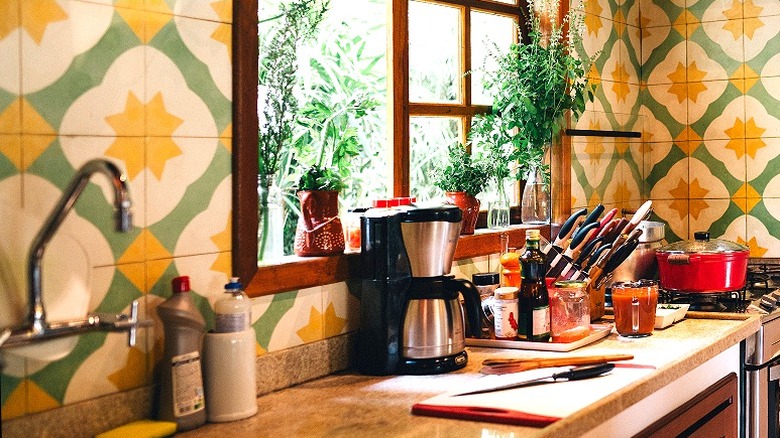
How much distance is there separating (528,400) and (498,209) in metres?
1.30

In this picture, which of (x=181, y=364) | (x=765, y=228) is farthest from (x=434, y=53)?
→ (x=765, y=228)

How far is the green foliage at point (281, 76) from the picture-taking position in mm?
2367

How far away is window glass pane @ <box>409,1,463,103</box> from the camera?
308 centimetres

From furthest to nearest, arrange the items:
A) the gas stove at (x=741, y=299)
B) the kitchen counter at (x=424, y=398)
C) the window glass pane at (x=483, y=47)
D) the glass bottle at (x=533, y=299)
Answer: the window glass pane at (x=483, y=47)
the gas stove at (x=741, y=299)
the glass bottle at (x=533, y=299)
the kitchen counter at (x=424, y=398)

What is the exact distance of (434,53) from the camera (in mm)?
3162

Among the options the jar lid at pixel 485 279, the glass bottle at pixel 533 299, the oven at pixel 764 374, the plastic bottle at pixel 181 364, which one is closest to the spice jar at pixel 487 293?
the jar lid at pixel 485 279

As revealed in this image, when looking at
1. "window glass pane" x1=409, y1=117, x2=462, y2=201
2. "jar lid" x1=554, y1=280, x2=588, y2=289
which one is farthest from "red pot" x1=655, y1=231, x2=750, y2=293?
"window glass pane" x1=409, y1=117, x2=462, y2=201

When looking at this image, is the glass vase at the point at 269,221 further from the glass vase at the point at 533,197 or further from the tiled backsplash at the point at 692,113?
the tiled backsplash at the point at 692,113

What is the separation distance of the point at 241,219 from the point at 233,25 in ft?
1.45

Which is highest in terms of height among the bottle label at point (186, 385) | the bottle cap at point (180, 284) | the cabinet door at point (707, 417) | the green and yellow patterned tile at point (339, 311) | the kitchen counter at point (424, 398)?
the bottle cap at point (180, 284)

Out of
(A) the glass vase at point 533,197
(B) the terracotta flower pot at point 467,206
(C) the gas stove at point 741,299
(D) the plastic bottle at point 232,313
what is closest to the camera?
(D) the plastic bottle at point 232,313

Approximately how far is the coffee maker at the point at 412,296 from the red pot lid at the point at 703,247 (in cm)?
122

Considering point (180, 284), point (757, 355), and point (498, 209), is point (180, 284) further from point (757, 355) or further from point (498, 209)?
point (757, 355)

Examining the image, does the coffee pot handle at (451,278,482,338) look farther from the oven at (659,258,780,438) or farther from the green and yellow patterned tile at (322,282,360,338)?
the oven at (659,258,780,438)
